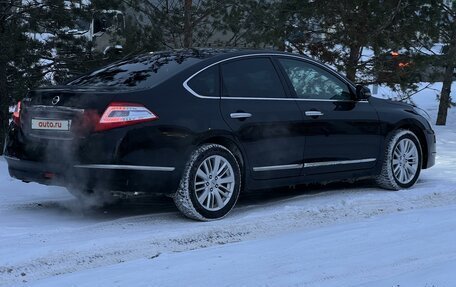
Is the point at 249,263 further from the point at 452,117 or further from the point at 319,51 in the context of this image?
the point at 452,117

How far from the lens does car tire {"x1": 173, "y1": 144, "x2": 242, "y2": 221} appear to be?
16.6ft

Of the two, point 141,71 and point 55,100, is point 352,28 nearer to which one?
point 141,71

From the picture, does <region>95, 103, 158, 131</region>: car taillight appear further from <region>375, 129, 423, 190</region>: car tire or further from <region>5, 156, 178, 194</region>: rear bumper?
<region>375, 129, 423, 190</region>: car tire

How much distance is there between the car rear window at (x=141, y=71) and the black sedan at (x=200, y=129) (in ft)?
0.05

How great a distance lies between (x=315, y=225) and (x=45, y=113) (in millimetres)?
2605

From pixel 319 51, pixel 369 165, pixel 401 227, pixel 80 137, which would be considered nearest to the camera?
pixel 80 137

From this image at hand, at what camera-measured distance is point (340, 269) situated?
4078 mm

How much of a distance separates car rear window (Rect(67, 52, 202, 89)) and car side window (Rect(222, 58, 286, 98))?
35 cm

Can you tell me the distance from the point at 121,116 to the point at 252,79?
4.98 feet

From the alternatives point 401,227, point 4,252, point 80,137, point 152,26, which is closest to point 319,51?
point 152,26

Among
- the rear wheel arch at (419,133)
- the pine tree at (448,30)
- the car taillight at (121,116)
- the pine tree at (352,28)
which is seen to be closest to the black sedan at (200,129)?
the car taillight at (121,116)

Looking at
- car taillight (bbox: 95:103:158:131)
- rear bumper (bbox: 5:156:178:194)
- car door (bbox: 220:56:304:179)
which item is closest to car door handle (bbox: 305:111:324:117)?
car door (bbox: 220:56:304:179)

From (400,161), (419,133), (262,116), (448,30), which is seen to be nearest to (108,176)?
(262,116)

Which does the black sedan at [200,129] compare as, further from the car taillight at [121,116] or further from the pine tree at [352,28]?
the pine tree at [352,28]
